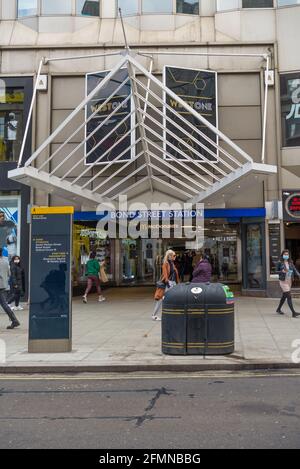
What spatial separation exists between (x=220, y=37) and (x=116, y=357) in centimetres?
1396

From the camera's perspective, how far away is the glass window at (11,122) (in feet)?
63.2

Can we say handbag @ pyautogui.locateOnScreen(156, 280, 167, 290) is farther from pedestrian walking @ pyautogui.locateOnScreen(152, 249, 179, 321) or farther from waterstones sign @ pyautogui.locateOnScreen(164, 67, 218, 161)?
waterstones sign @ pyautogui.locateOnScreen(164, 67, 218, 161)

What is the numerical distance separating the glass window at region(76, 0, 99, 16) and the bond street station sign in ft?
31.4

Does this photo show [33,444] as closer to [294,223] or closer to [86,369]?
[86,369]

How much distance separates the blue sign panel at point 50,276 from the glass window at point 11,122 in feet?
35.4

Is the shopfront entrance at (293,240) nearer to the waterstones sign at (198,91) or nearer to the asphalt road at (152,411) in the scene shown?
the waterstones sign at (198,91)

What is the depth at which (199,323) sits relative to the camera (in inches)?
344

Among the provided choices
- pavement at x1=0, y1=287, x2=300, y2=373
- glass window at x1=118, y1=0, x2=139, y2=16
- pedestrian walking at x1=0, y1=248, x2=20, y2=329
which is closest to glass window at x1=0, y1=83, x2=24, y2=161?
glass window at x1=118, y1=0, x2=139, y2=16

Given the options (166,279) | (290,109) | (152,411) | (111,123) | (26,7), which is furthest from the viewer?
(26,7)

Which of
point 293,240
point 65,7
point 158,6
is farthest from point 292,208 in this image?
point 65,7

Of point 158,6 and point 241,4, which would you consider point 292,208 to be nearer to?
point 241,4

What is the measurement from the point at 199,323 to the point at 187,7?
1427 cm

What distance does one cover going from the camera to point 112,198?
60.1 feet

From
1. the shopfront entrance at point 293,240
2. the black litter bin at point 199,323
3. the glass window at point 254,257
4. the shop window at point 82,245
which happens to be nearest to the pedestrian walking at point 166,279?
the black litter bin at point 199,323
